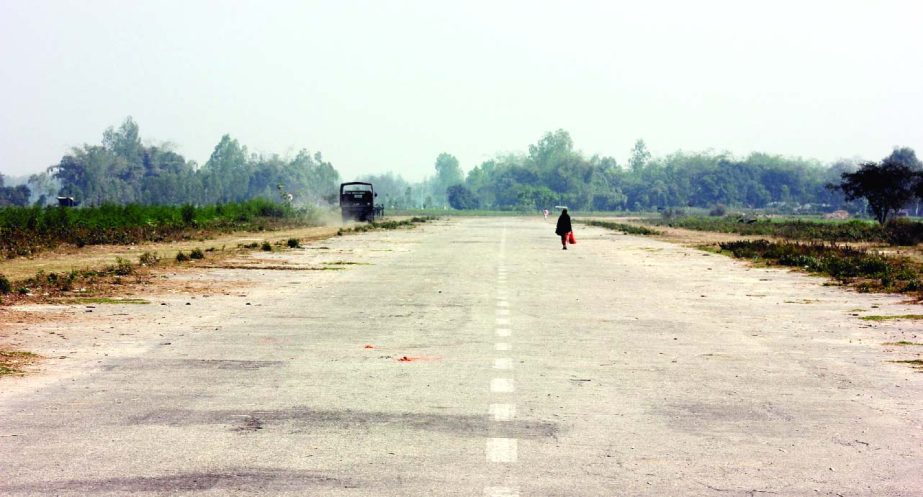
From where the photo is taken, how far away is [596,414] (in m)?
8.26

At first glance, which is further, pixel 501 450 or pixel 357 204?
pixel 357 204

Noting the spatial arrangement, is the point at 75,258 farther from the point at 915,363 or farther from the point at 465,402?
the point at 915,363

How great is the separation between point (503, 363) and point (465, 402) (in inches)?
91.1

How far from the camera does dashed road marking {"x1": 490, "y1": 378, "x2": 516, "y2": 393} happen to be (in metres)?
9.23

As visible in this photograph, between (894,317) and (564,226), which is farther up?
(564,226)

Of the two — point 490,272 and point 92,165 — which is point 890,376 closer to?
point 490,272

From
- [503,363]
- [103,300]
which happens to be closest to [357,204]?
[103,300]

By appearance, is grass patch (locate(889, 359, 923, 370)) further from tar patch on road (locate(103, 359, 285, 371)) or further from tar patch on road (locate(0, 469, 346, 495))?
tar patch on road (locate(0, 469, 346, 495))

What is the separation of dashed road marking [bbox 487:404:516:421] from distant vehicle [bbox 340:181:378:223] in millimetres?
75327

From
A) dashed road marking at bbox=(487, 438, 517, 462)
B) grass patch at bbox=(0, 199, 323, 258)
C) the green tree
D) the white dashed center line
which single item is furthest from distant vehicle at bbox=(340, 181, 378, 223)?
dashed road marking at bbox=(487, 438, 517, 462)

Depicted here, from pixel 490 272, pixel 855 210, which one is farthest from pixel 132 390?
pixel 855 210

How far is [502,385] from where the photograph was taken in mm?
9492

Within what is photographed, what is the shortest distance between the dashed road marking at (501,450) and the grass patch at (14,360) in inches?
202

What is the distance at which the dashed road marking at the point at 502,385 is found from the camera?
9.23 meters
